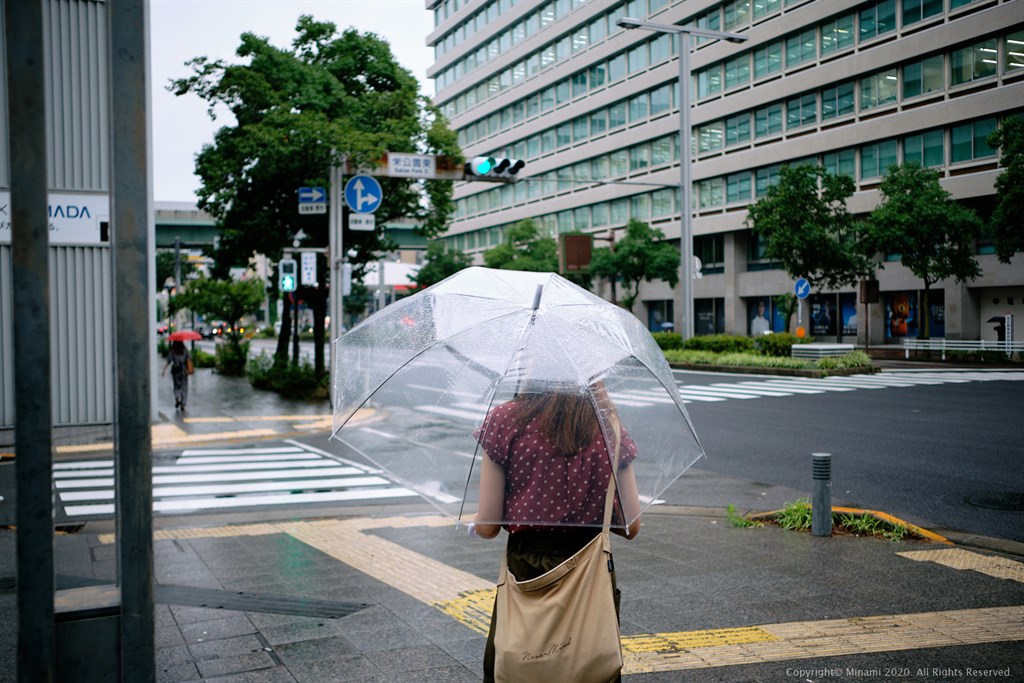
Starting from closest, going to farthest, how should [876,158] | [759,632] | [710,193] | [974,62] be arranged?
1. [759,632]
2. [974,62]
3. [876,158]
4. [710,193]

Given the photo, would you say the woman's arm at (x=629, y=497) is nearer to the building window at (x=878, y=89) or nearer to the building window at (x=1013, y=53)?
the building window at (x=1013, y=53)

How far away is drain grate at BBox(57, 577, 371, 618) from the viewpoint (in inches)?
222

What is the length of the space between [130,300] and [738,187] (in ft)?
170

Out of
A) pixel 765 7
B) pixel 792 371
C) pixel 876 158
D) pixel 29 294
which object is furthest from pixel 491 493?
pixel 765 7

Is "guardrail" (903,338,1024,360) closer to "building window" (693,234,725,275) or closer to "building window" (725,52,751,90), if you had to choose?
"building window" (693,234,725,275)

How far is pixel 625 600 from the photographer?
5914mm

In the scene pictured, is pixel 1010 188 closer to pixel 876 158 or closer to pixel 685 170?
pixel 685 170

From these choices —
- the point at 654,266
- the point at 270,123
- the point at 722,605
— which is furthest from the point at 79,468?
the point at 654,266

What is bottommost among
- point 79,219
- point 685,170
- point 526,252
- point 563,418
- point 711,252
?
point 563,418

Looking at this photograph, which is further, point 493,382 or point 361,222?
point 361,222

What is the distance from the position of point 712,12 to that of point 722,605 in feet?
171

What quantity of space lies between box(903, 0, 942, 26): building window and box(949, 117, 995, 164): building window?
5426mm

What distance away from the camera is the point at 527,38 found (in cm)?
6900

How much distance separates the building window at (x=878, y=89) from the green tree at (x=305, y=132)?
26.4 metres
